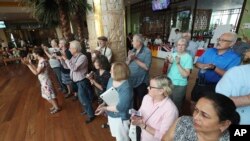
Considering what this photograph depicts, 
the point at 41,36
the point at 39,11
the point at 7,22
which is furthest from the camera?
the point at 41,36

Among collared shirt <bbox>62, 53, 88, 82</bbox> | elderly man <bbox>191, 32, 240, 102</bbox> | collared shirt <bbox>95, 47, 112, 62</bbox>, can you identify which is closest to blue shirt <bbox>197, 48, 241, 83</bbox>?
elderly man <bbox>191, 32, 240, 102</bbox>

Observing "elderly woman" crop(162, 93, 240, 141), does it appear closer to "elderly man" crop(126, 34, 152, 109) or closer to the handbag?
the handbag

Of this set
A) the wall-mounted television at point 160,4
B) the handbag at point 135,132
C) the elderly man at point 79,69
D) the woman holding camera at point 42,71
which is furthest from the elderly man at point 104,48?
the wall-mounted television at point 160,4

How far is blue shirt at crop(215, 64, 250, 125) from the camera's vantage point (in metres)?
1.05

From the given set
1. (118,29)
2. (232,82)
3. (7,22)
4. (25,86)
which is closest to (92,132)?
(118,29)

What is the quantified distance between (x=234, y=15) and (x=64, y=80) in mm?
6045

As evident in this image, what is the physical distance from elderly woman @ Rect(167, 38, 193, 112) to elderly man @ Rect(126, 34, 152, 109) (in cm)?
36

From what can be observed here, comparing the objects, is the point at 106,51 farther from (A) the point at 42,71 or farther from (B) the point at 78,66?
(A) the point at 42,71

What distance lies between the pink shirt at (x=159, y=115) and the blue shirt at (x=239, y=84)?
0.41 m

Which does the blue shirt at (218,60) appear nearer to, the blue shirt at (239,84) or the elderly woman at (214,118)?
the blue shirt at (239,84)

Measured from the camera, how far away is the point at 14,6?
25.7 feet

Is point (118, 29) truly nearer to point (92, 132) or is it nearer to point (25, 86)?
point (92, 132)

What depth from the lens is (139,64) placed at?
7.23ft

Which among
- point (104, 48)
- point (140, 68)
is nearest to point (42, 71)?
point (104, 48)
